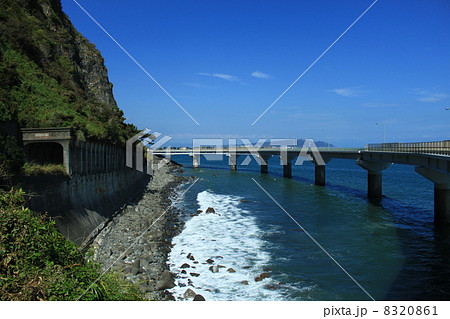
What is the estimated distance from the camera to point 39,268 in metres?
8.77

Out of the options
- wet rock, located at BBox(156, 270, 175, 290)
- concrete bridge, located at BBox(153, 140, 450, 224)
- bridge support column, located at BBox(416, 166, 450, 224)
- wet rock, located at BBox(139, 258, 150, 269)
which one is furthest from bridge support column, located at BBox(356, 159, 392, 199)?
wet rock, located at BBox(156, 270, 175, 290)

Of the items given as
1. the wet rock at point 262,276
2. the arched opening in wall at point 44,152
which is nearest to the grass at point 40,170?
the arched opening in wall at point 44,152

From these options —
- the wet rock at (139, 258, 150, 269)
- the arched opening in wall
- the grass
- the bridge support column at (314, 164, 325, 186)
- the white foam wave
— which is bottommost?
the white foam wave

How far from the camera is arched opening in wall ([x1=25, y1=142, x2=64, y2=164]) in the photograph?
996 inches

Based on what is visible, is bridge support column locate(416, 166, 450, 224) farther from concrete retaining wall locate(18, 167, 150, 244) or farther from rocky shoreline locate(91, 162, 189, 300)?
concrete retaining wall locate(18, 167, 150, 244)

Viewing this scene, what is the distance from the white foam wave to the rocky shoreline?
783 millimetres

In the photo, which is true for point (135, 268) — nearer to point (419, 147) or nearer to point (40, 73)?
point (40, 73)

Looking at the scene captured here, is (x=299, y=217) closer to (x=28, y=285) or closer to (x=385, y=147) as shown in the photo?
(x=385, y=147)

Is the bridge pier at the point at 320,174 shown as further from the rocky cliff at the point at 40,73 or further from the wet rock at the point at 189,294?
the wet rock at the point at 189,294

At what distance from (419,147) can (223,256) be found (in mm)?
26767

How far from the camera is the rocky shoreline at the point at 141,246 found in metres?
17.6

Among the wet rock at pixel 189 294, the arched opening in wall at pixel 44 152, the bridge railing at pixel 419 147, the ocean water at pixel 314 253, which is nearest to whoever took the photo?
the wet rock at pixel 189 294

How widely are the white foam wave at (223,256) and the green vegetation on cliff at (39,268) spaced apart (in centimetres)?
755

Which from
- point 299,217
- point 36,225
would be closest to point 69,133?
point 36,225
